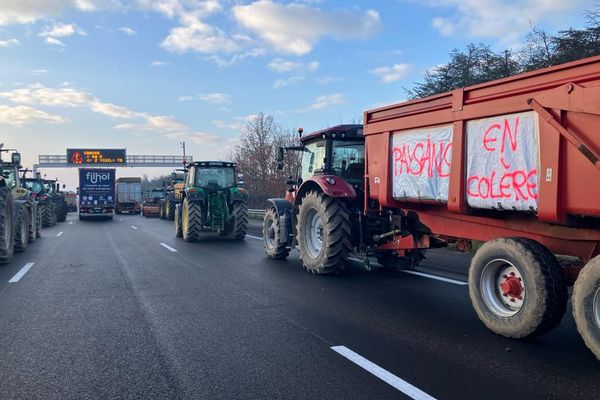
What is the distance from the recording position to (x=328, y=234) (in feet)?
27.3

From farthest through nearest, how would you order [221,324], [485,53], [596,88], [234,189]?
[485,53], [234,189], [221,324], [596,88]

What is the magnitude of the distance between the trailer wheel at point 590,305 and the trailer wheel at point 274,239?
6677 millimetres

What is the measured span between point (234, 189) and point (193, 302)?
9.65 metres

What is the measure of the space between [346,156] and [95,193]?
83.3 feet

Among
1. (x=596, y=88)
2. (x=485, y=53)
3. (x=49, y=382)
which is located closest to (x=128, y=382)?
(x=49, y=382)

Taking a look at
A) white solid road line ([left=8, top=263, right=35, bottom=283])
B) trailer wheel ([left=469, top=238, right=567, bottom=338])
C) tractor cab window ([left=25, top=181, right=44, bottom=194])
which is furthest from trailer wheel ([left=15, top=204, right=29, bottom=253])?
trailer wheel ([left=469, top=238, right=567, bottom=338])

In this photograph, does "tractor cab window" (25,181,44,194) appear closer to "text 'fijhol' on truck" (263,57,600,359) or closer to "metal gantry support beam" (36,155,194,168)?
"text 'fijhol' on truck" (263,57,600,359)

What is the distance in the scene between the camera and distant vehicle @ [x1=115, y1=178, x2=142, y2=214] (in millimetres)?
38875

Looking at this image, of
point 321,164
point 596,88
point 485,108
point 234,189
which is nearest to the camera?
point 596,88

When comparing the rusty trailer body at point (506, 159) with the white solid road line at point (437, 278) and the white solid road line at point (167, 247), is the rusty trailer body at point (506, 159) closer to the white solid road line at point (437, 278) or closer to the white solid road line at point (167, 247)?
the white solid road line at point (437, 278)

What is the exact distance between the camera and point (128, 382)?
402cm

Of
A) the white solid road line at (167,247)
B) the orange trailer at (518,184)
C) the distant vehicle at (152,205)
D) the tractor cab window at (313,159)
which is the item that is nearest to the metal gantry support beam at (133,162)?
the distant vehicle at (152,205)

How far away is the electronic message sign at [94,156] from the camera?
57344 millimetres

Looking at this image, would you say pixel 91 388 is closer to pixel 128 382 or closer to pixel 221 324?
pixel 128 382
